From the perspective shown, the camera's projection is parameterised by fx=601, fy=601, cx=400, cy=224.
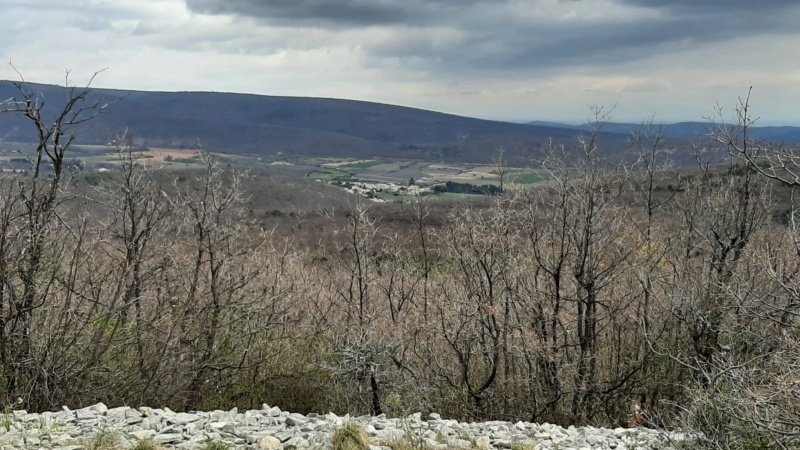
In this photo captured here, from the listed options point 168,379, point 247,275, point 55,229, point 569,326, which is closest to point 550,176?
point 569,326

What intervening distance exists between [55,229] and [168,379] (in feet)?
11.7

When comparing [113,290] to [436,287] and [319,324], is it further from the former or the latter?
[436,287]

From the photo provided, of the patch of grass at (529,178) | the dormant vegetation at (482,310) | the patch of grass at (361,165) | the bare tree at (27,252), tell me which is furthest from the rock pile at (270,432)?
the patch of grass at (361,165)

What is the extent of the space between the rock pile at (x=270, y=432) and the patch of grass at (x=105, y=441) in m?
0.07

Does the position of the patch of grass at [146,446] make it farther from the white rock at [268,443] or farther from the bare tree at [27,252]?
the bare tree at [27,252]

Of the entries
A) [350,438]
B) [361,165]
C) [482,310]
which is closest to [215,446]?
[350,438]

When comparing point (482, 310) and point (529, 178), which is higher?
point (529, 178)

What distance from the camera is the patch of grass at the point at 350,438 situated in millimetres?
6750

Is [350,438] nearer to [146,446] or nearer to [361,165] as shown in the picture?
[146,446]

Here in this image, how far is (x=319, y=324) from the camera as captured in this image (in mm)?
17516

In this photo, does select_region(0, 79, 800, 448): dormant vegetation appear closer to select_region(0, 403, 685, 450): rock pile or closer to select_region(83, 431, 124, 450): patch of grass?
select_region(0, 403, 685, 450): rock pile

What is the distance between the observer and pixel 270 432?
7.21m

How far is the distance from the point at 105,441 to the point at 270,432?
5.86 feet

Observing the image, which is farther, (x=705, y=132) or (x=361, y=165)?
(x=361, y=165)
